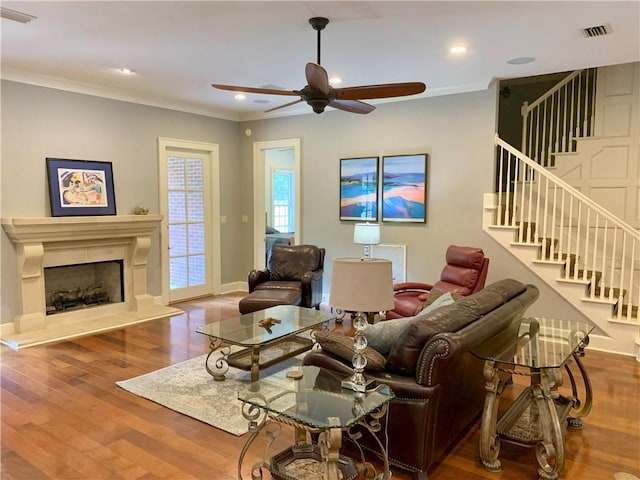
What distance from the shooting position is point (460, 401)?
2.66 meters

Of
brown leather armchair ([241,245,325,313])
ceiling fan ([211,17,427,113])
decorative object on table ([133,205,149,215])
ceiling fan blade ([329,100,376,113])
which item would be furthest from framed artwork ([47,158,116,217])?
ceiling fan blade ([329,100,376,113])

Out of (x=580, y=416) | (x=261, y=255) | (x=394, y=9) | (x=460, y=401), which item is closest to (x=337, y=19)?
(x=394, y=9)

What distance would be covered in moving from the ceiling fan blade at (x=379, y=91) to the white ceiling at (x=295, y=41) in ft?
1.67

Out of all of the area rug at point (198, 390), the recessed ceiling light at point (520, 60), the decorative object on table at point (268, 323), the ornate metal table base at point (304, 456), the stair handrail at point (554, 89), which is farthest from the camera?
the stair handrail at point (554, 89)

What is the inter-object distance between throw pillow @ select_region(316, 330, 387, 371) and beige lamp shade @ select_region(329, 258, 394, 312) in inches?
14.9

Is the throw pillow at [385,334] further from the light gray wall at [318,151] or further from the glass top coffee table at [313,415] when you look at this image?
the light gray wall at [318,151]

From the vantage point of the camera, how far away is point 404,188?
580 cm

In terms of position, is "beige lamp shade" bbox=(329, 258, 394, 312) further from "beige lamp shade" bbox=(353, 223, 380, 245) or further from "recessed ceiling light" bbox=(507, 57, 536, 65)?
"beige lamp shade" bbox=(353, 223, 380, 245)

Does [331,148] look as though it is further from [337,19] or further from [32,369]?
[32,369]

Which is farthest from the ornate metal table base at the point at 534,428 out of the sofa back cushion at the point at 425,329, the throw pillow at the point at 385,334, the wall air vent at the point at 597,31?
the wall air vent at the point at 597,31

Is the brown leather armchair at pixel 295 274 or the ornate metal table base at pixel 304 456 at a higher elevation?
the brown leather armchair at pixel 295 274

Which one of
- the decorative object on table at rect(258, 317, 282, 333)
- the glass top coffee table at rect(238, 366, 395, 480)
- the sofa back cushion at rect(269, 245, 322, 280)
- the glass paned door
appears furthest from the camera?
the glass paned door

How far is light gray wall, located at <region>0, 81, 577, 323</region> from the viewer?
194 inches

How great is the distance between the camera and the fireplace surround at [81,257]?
4.89 m
